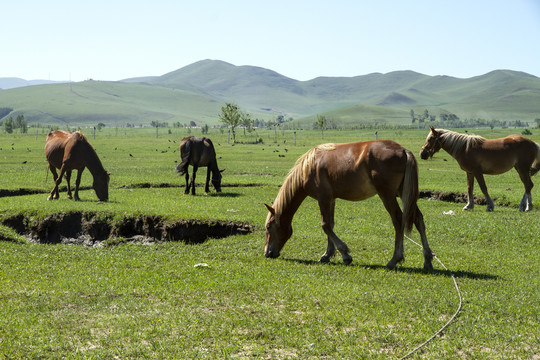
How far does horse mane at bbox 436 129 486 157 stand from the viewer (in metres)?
18.4

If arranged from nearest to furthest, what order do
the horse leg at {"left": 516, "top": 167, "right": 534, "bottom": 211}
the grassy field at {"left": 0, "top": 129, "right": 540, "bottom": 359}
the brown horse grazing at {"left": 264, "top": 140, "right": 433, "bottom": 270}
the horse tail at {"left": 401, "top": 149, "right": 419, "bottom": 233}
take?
the grassy field at {"left": 0, "top": 129, "right": 540, "bottom": 359}, the horse tail at {"left": 401, "top": 149, "right": 419, "bottom": 233}, the brown horse grazing at {"left": 264, "top": 140, "right": 433, "bottom": 270}, the horse leg at {"left": 516, "top": 167, "right": 534, "bottom": 211}

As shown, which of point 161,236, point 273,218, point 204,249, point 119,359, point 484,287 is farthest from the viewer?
point 161,236

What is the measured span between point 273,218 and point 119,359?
5.62 meters

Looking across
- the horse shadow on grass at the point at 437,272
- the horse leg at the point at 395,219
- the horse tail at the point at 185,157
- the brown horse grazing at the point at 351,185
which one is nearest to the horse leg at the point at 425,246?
the brown horse grazing at the point at 351,185

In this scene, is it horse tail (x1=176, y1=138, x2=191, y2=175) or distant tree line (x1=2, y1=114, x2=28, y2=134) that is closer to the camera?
horse tail (x1=176, y1=138, x2=191, y2=175)

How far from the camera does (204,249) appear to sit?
503 inches

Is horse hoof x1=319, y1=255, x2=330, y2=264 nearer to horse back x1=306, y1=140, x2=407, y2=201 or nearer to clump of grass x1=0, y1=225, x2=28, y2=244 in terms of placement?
horse back x1=306, y1=140, x2=407, y2=201

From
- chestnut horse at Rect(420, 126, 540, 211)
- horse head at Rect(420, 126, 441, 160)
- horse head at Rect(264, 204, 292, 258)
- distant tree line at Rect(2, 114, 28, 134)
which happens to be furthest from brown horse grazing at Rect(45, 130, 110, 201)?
distant tree line at Rect(2, 114, 28, 134)

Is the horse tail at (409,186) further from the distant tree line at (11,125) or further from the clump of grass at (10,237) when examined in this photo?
the distant tree line at (11,125)

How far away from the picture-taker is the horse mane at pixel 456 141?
60.5 ft

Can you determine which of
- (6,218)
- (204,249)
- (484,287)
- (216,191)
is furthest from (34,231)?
(484,287)

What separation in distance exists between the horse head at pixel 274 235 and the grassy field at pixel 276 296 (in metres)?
0.41

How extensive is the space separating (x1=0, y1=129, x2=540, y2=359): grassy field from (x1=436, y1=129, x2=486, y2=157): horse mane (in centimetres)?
304

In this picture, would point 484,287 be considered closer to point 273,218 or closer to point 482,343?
point 482,343
